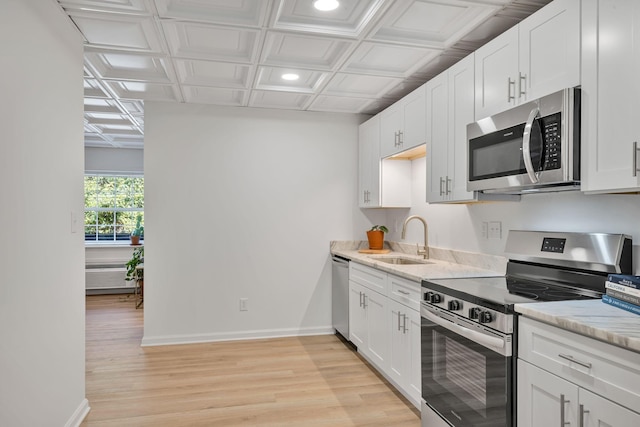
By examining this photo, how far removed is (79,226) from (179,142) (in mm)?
1827

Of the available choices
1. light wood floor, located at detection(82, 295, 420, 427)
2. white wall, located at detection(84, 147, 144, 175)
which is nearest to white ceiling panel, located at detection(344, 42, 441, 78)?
light wood floor, located at detection(82, 295, 420, 427)

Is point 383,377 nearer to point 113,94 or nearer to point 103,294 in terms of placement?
point 113,94

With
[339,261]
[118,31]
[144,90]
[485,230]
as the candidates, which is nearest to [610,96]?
[485,230]

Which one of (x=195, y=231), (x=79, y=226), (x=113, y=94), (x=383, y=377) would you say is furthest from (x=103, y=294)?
(x=383, y=377)

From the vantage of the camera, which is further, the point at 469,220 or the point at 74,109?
the point at 469,220

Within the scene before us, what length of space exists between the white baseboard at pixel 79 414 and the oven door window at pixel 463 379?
2059mm

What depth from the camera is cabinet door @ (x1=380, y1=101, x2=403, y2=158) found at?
3.74 meters

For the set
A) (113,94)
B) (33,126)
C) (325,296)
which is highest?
(113,94)

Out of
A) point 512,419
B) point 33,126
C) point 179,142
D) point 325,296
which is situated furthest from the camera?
point 325,296

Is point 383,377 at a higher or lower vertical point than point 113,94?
lower

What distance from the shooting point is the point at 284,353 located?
4008 millimetres

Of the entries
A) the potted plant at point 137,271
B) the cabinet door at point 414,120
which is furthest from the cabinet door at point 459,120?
the potted plant at point 137,271

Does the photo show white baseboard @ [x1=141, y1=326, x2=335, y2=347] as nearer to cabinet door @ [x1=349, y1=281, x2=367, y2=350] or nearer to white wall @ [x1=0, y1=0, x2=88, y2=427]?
cabinet door @ [x1=349, y1=281, x2=367, y2=350]

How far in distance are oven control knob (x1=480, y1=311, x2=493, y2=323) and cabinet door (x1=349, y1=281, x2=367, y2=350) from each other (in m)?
1.80
